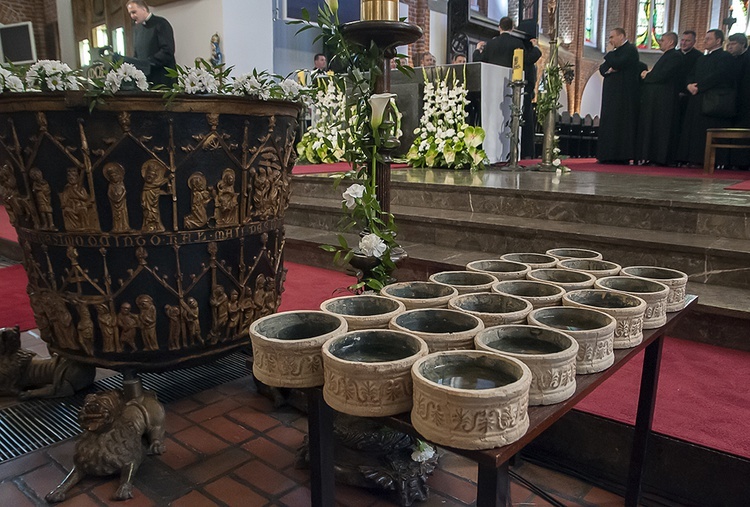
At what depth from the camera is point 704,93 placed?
707cm

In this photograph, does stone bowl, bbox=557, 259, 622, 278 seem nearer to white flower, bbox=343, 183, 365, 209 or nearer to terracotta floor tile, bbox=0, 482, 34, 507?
white flower, bbox=343, 183, 365, 209

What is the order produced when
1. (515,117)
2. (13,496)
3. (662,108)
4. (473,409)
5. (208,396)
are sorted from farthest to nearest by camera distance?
1. (662,108)
2. (515,117)
3. (208,396)
4. (13,496)
5. (473,409)

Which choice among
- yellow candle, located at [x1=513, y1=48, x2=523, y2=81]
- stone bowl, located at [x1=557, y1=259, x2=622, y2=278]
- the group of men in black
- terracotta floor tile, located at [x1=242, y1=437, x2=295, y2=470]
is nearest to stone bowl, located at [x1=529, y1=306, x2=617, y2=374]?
stone bowl, located at [x1=557, y1=259, x2=622, y2=278]

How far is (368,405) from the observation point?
34.1 inches

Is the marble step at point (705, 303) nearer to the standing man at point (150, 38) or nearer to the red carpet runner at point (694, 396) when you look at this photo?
the red carpet runner at point (694, 396)

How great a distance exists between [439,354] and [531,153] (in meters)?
7.91

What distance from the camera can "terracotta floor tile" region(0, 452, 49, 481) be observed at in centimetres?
174

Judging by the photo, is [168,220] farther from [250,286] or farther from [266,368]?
[266,368]

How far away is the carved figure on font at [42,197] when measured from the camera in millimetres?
1696

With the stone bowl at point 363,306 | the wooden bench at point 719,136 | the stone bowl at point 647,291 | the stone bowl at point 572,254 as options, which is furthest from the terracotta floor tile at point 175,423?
the wooden bench at point 719,136

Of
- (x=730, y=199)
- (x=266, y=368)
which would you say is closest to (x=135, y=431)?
(x=266, y=368)

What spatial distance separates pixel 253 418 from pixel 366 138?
1.14m

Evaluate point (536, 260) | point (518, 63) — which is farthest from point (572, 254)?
point (518, 63)

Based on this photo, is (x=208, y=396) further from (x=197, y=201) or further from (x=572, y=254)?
(x=572, y=254)
